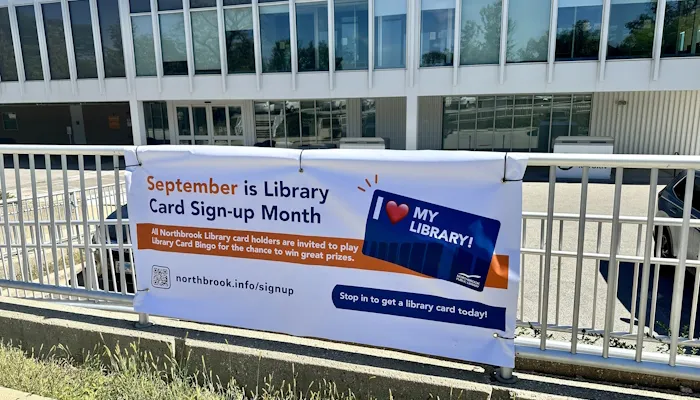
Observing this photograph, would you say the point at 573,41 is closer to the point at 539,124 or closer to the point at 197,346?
the point at 539,124

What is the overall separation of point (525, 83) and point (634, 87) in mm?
3558

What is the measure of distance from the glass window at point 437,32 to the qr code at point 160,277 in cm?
1616

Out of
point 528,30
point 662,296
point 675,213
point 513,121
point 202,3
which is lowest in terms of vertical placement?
point 662,296

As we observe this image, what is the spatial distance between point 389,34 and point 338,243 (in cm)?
1663

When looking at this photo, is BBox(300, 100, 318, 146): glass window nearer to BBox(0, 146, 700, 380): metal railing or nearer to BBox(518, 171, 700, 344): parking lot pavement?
BBox(518, 171, 700, 344): parking lot pavement

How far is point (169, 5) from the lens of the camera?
19.6 metres

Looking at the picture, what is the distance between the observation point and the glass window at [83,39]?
20312mm

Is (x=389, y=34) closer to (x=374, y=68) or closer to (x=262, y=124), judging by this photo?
(x=374, y=68)

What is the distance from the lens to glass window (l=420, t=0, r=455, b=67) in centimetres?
1712

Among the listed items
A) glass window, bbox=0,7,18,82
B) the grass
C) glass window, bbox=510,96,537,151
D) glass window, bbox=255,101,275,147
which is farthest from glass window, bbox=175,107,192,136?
the grass

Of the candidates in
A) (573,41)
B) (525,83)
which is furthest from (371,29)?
(573,41)

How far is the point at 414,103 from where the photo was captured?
1780 cm

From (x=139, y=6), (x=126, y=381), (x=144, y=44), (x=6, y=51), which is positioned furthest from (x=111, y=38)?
(x=126, y=381)

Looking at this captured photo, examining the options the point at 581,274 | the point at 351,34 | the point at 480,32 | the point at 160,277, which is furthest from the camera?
the point at 351,34
